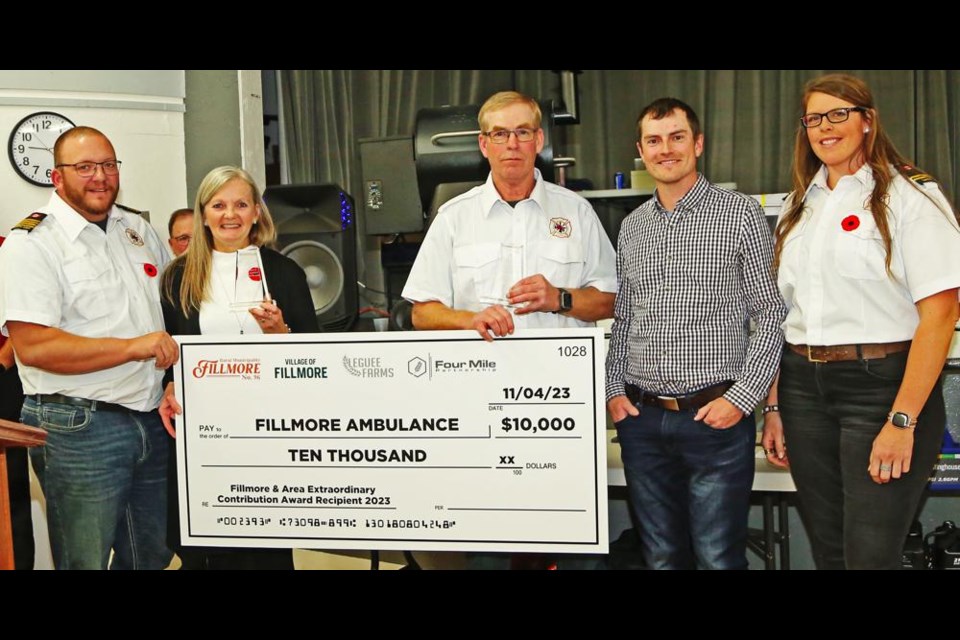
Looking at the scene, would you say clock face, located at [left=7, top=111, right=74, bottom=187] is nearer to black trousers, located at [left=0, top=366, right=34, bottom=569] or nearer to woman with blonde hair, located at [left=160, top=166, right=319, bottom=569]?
black trousers, located at [left=0, top=366, right=34, bottom=569]

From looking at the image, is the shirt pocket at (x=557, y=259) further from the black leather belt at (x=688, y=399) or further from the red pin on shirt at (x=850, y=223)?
the red pin on shirt at (x=850, y=223)

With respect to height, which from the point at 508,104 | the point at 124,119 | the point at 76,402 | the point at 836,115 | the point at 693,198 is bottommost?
the point at 76,402

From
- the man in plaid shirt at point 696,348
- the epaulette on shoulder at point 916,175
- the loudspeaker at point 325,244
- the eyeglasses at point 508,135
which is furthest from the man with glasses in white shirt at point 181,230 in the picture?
the epaulette on shoulder at point 916,175

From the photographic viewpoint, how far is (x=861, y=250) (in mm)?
2066

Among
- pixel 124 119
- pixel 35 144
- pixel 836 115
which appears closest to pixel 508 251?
pixel 836 115

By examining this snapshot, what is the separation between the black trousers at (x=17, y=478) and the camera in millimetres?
3381

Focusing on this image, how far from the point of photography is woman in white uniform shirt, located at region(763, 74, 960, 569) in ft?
6.57

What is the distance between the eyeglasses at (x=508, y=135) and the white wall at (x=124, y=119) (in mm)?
3178

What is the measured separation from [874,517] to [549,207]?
1224 mm

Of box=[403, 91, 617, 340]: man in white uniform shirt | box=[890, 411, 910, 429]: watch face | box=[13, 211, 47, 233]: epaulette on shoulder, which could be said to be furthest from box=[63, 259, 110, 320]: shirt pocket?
box=[890, 411, 910, 429]: watch face

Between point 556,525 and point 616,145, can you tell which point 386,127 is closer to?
point 616,145

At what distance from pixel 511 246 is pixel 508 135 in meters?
0.33

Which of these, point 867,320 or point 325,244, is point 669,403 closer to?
point 867,320

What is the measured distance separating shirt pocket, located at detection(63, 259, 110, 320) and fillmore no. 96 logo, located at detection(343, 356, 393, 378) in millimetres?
774
